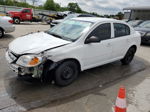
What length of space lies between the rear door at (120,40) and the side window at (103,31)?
0.81 ft

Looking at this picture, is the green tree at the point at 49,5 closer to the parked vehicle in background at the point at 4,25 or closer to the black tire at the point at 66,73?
the parked vehicle in background at the point at 4,25

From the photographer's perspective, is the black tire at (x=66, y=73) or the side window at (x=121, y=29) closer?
the black tire at (x=66, y=73)

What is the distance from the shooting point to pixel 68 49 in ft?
11.1

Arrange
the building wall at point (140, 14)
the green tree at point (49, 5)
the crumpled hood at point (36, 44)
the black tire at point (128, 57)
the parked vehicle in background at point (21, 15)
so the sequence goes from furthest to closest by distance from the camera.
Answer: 1. the green tree at point (49, 5)
2. the building wall at point (140, 14)
3. the parked vehicle in background at point (21, 15)
4. the black tire at point (128, 57)
5. the crumpled hood at point (36, 44)

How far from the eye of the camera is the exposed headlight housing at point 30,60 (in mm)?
3035

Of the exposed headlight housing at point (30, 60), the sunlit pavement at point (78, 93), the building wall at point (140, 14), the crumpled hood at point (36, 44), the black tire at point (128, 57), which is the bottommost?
the sunlit pavement at point (78, 93)

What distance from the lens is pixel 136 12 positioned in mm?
23078

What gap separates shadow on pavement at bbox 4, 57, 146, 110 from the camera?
302 centimetres

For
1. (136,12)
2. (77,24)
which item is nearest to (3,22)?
(77,24)

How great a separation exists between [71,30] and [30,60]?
153 centimetres

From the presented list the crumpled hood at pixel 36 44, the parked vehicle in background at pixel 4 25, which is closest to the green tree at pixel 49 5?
the parked vehicle in background at pixel 4 25


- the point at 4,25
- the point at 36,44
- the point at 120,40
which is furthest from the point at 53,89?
the point at 4,25

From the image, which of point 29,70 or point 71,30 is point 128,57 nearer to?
point 71,30

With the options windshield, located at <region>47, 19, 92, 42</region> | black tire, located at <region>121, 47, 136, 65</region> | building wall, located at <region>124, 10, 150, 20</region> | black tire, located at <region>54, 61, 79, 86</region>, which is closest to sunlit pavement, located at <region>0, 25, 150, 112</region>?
black tire, located at <region>54, 61, 79, 86</region>
